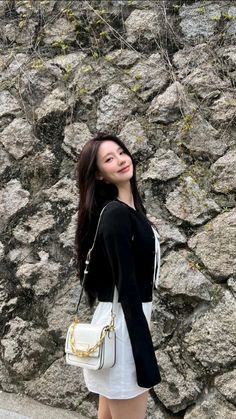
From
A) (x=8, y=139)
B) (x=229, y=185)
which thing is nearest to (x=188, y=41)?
(x=229, y=185)

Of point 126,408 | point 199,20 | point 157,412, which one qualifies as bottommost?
point 157,412

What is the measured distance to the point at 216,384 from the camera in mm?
2279

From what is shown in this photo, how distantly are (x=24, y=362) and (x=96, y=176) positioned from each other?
1.45m

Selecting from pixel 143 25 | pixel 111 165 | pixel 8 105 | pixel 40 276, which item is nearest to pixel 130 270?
pixel 111 165

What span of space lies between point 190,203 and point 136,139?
606 mm

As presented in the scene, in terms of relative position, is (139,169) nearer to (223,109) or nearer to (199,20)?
(223,109)

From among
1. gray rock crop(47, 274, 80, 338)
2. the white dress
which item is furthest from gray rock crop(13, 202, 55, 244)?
the white dress

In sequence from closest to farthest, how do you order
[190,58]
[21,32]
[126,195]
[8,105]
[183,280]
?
[126,195]
[183,280]
[190,58]
[8,105]
[21,32]

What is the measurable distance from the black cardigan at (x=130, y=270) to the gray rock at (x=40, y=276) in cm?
108

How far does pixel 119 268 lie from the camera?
1.51 metres

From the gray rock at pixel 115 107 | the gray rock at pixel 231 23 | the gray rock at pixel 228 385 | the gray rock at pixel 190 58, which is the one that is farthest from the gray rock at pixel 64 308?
the gray rock at pixel 231 23

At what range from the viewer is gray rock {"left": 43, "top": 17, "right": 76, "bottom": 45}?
3654 millimetres

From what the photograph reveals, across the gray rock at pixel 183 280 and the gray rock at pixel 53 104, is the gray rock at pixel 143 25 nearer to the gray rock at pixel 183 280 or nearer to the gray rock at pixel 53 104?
the gray rock at pixel 53 104

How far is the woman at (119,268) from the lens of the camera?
150cm
